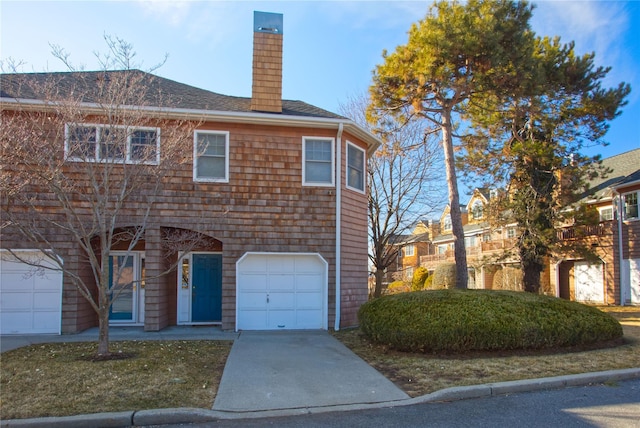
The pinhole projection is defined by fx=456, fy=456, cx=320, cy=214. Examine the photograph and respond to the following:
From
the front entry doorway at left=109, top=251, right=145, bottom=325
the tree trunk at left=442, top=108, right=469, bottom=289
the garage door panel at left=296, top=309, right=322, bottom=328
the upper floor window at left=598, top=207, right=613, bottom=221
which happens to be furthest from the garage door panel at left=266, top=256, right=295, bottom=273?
the upper floor window at left=598, top=207, right=613, bottom=221

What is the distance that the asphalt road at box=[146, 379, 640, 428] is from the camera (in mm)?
5246

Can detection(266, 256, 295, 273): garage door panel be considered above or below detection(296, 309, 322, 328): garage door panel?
above

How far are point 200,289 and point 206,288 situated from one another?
0.17 metres

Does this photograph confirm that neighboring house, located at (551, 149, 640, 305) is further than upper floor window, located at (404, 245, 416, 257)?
No

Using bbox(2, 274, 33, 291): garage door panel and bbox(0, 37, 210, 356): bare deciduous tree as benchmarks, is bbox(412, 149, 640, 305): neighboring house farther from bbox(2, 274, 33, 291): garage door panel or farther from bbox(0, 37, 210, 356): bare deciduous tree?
bbox(2, 274, 33, 291): garage door panel

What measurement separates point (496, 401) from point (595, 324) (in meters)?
4.26

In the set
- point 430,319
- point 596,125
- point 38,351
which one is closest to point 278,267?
point 430,319

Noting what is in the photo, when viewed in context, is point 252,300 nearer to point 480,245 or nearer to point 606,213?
point 606,213

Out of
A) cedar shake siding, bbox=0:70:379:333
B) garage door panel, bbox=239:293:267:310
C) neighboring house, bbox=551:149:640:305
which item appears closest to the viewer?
cedar shake siding, bbox=0:70:379:333

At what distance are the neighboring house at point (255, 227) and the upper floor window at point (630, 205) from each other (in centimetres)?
1502

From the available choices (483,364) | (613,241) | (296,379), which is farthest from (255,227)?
(613,241)

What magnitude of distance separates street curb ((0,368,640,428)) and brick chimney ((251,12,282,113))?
8420mm

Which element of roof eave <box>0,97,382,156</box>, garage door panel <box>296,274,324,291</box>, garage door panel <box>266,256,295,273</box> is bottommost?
garage door panel <box>296,274,324,291</box>

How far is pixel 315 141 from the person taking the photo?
1232 cm
